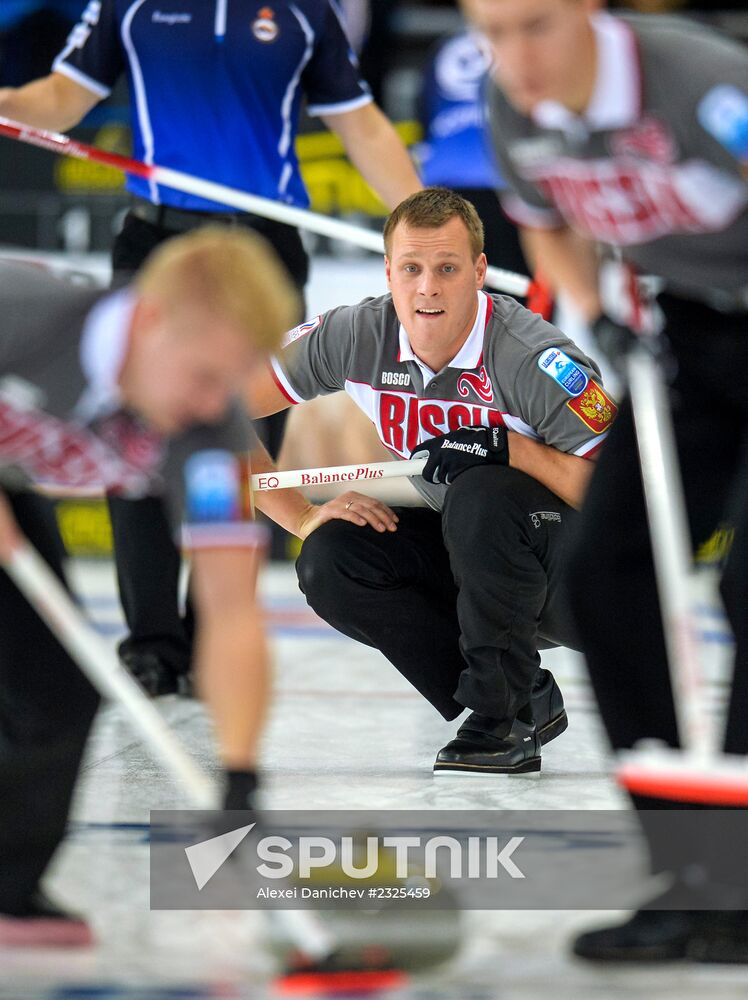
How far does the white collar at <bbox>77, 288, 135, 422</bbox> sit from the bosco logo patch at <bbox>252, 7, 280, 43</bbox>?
1978mm

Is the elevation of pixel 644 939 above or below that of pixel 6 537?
below

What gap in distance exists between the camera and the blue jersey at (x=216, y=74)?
3.79 meters

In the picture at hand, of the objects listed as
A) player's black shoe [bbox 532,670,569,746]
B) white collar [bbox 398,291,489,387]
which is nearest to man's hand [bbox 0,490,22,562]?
white collar [bbox 398,291,489,387]

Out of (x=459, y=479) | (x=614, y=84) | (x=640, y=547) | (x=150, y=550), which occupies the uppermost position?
(x=614, y=84)

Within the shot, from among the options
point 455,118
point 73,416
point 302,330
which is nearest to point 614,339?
point 73,416

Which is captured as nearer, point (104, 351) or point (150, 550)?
point (104, 351)

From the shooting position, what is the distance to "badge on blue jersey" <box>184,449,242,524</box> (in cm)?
194

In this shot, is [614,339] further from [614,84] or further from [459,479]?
[459,479]

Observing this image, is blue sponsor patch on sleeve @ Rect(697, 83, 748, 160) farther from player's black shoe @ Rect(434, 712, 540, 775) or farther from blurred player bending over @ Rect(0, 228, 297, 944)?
player's black shoe @ Rect(434, 712, 540, 775)

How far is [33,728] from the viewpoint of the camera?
2.16 meters

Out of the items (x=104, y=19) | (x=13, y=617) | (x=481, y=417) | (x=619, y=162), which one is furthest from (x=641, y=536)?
(x=104, y=19)

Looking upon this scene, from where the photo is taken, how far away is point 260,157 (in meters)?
3.87

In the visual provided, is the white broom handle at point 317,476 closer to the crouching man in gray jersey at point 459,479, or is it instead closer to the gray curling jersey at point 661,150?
the crouching man in gray jersey at point 459,479

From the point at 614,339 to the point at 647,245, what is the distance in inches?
6.4
